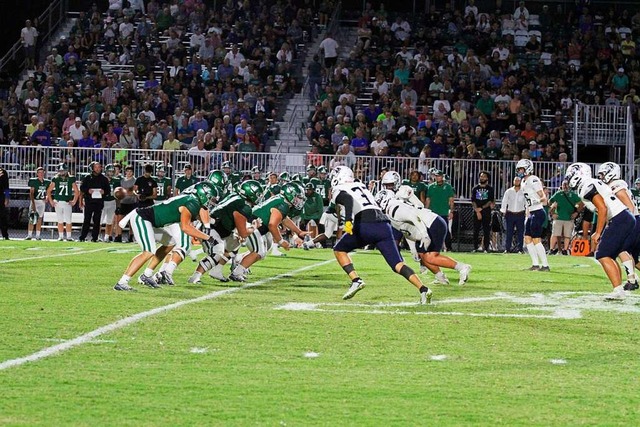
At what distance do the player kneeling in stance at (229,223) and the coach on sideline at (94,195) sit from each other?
35.0 feet

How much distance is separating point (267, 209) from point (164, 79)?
15.3 m

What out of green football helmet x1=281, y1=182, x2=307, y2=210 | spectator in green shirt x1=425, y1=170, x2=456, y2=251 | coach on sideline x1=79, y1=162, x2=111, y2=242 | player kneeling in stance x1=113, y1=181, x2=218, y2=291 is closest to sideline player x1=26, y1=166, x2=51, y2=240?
coach on sideline x1=79, y1=162, x2=111, y2=242

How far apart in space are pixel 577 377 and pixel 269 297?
5.60 metres

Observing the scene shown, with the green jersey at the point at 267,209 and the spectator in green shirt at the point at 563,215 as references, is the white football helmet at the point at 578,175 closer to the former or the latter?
the green jersey at the point at 267,209

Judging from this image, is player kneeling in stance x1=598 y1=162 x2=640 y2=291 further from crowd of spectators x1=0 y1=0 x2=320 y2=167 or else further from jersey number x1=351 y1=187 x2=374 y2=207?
crowd of spectators x1=0 y1=0 x2=320 y2=167

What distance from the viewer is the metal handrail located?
1341 inches

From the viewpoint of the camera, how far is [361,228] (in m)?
12.5

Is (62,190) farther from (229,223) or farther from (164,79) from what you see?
(229,223)

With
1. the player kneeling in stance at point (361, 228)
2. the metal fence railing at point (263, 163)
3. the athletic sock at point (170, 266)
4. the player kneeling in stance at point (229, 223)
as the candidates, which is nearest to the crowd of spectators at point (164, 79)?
the metal fence railing at point (263, 163)

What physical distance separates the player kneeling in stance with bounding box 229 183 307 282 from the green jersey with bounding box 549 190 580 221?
317 inches

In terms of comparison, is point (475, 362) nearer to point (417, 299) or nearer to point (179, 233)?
point (417, 299)

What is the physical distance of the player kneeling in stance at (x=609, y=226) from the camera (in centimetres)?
1333

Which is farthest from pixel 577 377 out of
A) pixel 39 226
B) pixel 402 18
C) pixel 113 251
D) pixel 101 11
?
pixel 101 11

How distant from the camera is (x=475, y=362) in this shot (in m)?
8.34
